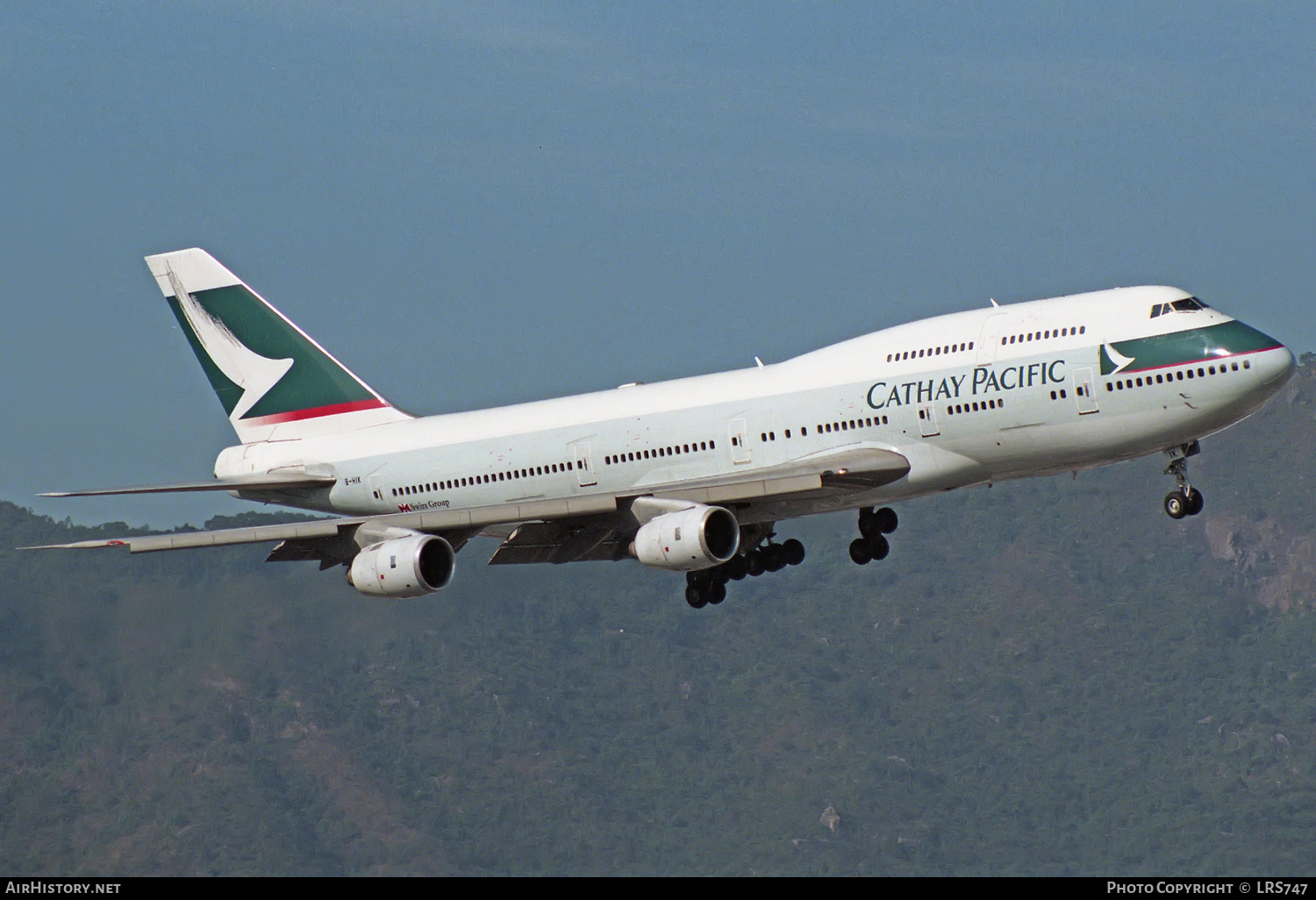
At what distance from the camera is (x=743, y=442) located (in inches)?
1953

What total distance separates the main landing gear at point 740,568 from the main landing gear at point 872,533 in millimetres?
1778

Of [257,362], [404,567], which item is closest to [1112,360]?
[404,567]

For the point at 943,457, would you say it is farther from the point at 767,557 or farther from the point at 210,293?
the point at 210,293

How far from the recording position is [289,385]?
200 feet

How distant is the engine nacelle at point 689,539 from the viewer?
154 ft

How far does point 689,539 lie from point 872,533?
756 centimetres

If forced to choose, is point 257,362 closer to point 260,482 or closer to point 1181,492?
point 260,482

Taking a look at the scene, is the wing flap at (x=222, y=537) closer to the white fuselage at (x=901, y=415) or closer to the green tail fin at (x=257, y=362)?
the white fuselage at (x=901, y=415)

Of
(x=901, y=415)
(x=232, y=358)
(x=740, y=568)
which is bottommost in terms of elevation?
(x=740, y=568)
